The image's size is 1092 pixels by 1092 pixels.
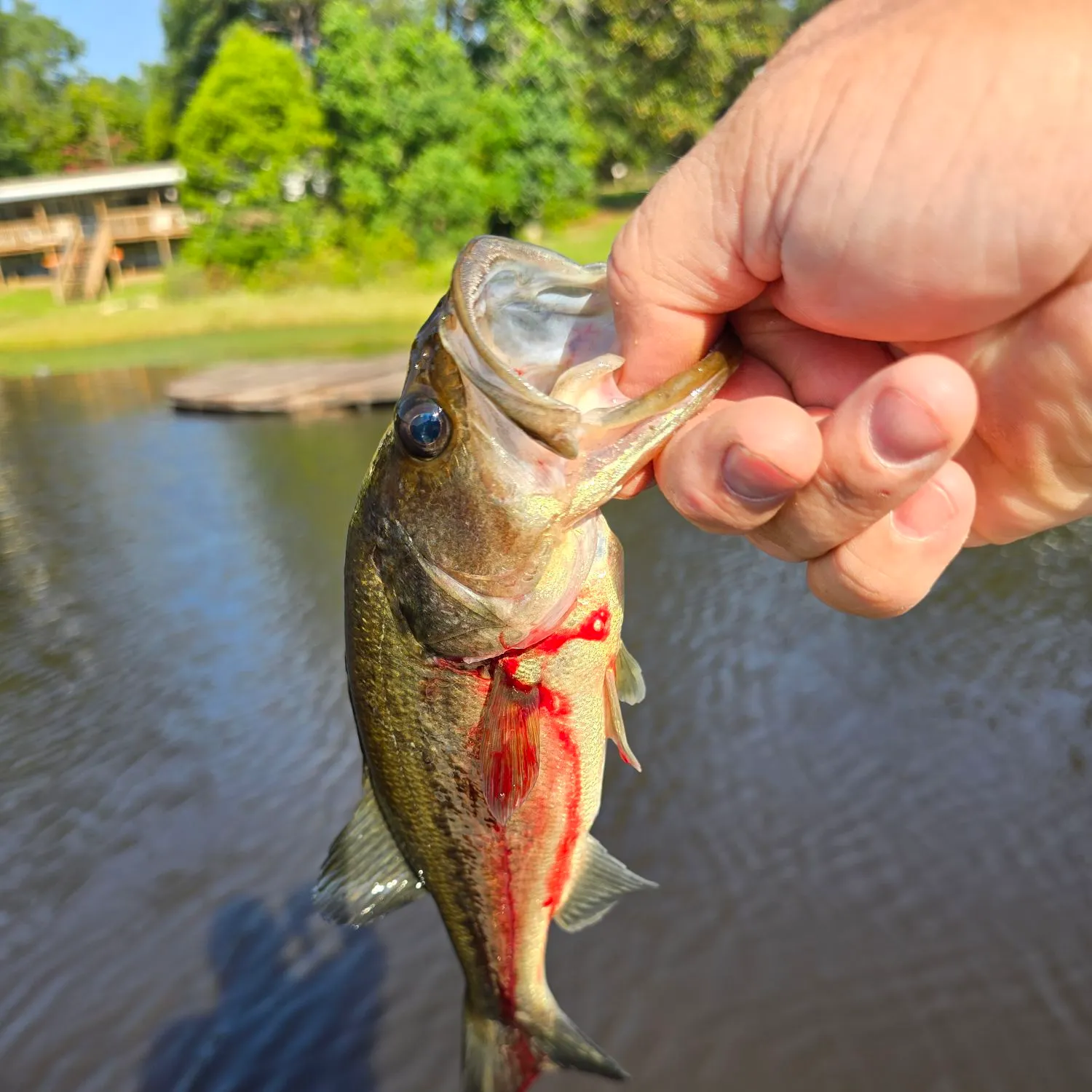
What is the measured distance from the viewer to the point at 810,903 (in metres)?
4.39

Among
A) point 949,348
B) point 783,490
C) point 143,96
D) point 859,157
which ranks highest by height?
point 859,157

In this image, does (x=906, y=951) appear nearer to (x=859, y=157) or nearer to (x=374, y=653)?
(x=374, y=653)

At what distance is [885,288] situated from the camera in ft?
5.56

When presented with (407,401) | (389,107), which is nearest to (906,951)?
(407,401)

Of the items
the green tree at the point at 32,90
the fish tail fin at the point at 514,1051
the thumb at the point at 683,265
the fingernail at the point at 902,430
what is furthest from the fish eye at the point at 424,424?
the green tree at the point at 32,90

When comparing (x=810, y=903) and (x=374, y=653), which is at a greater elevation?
(x=374, y=653)

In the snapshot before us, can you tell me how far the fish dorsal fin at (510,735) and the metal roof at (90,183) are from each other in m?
43.5

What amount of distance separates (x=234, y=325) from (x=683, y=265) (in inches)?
1111

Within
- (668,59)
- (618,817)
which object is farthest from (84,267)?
(618,817)

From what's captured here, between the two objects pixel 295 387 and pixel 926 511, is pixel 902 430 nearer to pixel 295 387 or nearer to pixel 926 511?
pixel 926 511

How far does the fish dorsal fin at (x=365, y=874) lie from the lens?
2.34 meters

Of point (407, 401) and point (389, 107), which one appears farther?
point (389, 107)

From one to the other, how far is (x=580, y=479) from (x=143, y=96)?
74.2 metres

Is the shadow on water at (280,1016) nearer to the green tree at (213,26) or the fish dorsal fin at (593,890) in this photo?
the fish dorsal fin at (593,890)
